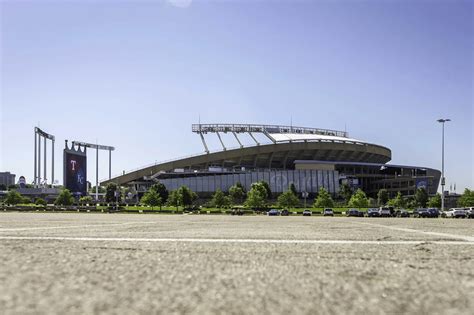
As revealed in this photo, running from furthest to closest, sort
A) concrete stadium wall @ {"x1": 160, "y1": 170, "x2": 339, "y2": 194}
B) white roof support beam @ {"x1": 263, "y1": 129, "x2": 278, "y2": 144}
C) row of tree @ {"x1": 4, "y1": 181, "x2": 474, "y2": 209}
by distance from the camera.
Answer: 1. white roof support beam @ {"x1": 263, "y1": 129, "x2": 278, "y2": 144}
2. concrete stadium wall @ {"x1": 160, "y1": 170, "x2": 339, "y2": 194}
3. row of tree @ {"x1": 4, "y1": 181, "x2": 474, "y2": 209}

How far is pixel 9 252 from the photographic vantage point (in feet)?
18.3

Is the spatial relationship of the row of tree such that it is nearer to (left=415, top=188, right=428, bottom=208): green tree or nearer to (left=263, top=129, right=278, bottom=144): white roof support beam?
(left=415, top=188, right=428, bottom=208): green tree

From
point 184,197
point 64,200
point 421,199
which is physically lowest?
point 421,199

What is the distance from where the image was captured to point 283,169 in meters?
142

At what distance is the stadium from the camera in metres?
132

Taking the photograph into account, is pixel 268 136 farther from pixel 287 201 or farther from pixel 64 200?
pixel 64 200

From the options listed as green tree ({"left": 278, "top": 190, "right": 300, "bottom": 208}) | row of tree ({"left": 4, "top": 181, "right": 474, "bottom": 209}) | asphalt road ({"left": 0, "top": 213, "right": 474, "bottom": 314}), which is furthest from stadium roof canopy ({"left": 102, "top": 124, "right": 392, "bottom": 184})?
asphalt road ({"left": 0, "top": 213, "right": 474, "bottom": 314})

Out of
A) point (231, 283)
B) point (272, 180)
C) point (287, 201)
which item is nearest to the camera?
point (231, 283)

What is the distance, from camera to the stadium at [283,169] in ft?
431

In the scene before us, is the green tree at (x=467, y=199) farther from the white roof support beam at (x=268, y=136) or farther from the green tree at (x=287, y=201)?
the white roof support beam at (x=268, y=136)

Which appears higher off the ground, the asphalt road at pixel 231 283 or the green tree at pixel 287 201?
the asphalt road at pixel 231 283

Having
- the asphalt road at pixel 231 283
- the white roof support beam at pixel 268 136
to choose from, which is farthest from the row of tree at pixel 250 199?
the asphalt road at pixel 231 283

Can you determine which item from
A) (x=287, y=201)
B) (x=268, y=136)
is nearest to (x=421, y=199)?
(x=287, y=201)

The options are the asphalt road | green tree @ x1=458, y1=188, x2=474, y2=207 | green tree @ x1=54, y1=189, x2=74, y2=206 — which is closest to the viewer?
the asphalt road
